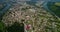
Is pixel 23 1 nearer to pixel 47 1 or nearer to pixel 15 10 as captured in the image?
pixel 15 10

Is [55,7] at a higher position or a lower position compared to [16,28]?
higher

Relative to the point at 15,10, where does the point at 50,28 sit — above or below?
below

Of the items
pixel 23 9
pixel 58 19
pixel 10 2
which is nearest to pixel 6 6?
pixel 10 2

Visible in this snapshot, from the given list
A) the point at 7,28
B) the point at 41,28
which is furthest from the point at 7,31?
the point at 41,28

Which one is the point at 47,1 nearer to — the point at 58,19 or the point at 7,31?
the point at 58,19

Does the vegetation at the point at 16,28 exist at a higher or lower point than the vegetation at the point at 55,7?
lower

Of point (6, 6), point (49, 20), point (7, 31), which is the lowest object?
point (7, 31)

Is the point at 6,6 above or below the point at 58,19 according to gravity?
above

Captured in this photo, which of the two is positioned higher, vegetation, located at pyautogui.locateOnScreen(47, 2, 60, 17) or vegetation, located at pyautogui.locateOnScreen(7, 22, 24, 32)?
vegetation, located at pyautogui.locateOnScreen(47, 2, 60, 17)

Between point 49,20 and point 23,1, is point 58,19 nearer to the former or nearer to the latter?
point 49,20
